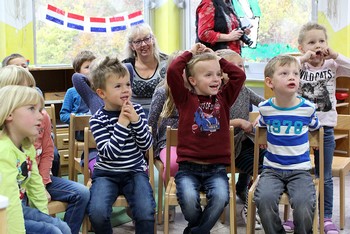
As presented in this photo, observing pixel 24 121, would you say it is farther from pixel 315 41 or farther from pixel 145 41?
pixel 315 41

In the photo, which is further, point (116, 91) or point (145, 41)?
point (145, 41)

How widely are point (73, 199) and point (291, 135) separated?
44.9 inches

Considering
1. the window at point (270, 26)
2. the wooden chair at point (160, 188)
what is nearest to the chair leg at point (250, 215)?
the wooden chair at point (160, 188)

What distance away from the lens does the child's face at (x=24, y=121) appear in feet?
7.95

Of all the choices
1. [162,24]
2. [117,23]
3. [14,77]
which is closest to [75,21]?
[117,23]

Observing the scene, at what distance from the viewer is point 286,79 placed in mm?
2934

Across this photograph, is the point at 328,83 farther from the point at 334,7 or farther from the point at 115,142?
the point at 334,7

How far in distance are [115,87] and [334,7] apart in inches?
109

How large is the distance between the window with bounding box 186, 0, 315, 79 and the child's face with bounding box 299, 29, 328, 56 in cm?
231

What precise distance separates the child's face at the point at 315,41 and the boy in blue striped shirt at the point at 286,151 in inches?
13.6

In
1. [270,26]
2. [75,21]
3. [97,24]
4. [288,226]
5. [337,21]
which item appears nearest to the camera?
[288,226]

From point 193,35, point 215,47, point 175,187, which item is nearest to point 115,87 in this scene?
point 175,187

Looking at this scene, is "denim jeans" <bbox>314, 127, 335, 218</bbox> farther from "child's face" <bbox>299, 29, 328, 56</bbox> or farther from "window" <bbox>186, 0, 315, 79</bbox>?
"window" <bbox>186, 0, 315, 79</bbox>

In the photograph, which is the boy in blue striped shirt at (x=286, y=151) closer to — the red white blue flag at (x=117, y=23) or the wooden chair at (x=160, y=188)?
the wooden chair at (x=160, y=188)
